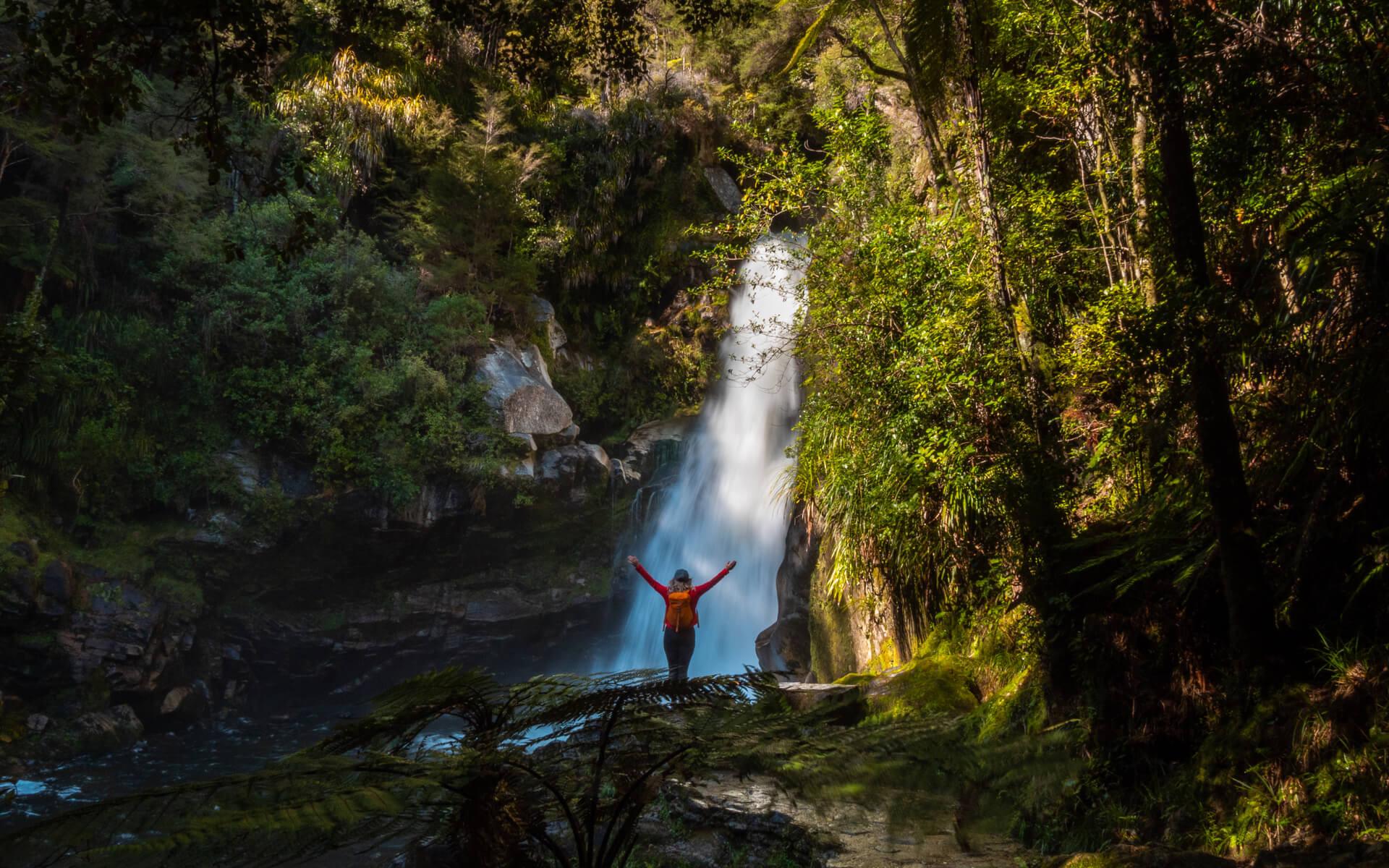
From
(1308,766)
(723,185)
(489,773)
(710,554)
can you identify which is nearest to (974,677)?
(1308,766)

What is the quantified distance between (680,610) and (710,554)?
9.50 meters

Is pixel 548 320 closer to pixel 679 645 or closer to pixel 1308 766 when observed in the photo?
pixel 679 645

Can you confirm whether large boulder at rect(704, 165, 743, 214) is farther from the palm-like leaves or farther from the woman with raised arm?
the palm-like leaves

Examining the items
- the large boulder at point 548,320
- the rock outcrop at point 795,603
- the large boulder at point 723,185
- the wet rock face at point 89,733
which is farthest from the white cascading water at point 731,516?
the wet rock face at point 89,733

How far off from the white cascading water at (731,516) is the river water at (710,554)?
2 centimetres

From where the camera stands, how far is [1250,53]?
12.6ft

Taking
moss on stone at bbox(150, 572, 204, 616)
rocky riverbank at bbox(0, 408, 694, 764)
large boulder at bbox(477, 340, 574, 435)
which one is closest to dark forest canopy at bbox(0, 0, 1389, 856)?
rocky riverbank at bbox(0, 408, 694, 764)

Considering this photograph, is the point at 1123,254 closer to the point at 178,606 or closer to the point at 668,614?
the point at 668,614

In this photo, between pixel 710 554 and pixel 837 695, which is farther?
pixel 710 554

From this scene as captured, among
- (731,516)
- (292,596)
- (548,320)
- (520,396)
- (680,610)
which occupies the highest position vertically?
(548,320)

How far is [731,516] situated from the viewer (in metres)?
18.4

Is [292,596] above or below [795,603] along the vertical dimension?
above

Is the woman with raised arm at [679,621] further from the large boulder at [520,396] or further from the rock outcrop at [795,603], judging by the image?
the large boulder at [520,396]

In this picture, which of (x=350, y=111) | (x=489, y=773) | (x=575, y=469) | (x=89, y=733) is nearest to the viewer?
(x=489, y=773)
